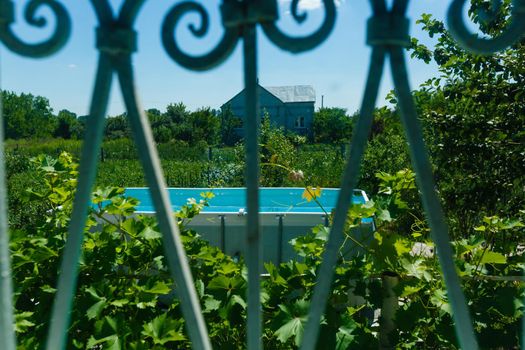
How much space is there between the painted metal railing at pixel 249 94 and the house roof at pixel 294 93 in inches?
1141

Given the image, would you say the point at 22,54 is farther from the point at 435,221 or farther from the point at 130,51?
the point at 435,221

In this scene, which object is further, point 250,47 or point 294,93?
point 294,93

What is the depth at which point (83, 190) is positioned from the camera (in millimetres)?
873

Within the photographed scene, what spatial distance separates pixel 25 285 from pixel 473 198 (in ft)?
8.72

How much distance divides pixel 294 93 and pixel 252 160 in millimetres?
30388

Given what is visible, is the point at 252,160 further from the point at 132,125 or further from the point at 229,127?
the point at 229,127

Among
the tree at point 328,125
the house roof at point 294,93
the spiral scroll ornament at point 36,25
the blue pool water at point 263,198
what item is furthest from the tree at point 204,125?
the spiral scroll ornament at point 36,25

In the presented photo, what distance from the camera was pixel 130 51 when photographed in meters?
0.84

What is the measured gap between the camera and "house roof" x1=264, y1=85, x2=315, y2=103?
30.0m

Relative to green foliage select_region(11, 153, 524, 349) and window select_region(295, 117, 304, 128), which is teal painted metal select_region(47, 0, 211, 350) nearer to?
green foliage select_region(11, 153, 524, 349)

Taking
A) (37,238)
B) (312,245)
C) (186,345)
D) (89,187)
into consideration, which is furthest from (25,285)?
(89,187)

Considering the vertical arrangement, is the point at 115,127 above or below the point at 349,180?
above

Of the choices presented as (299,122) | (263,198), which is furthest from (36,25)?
(299,122)

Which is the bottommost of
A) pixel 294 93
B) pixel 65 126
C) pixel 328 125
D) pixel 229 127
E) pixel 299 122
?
pixel 229 127
